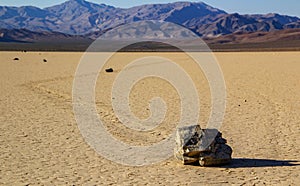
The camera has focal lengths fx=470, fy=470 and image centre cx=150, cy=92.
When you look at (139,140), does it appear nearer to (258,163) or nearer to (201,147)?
(201,147)

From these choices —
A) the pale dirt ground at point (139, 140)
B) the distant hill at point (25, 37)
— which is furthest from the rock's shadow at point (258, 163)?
the distant hill at point (25, 37)

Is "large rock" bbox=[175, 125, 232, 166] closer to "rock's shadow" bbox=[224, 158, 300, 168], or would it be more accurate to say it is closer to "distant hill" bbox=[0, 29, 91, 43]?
"rock's shadow" bbox=[224, 158, 300, 168]

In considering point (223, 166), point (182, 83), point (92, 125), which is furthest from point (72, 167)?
point (182, 83)

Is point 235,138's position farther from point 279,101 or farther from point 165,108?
point 279,101

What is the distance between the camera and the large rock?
7.43m

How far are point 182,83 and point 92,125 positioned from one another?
10867mm

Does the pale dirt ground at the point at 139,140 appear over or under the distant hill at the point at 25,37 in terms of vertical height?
under

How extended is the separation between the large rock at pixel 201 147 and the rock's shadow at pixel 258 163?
207 mm

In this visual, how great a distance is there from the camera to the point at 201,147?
7402mm

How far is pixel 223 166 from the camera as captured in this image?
7.62 metres

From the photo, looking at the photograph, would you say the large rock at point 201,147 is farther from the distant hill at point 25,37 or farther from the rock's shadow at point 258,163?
the distant hill at point 25,37

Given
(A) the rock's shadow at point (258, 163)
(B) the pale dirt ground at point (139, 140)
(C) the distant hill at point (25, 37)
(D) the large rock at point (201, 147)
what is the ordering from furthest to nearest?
(C) the distant hill at point (25, 37) → (A) the rock's shadow at point (258, 163) → (D) the large rock at point (201, 147) → (B) the pale dirt ground at point (139, 140)

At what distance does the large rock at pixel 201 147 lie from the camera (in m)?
7.43

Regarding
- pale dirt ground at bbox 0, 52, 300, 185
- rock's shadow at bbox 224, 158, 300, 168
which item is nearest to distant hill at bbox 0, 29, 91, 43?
pale dirt ground at bbox 0, 52, 300, 185
